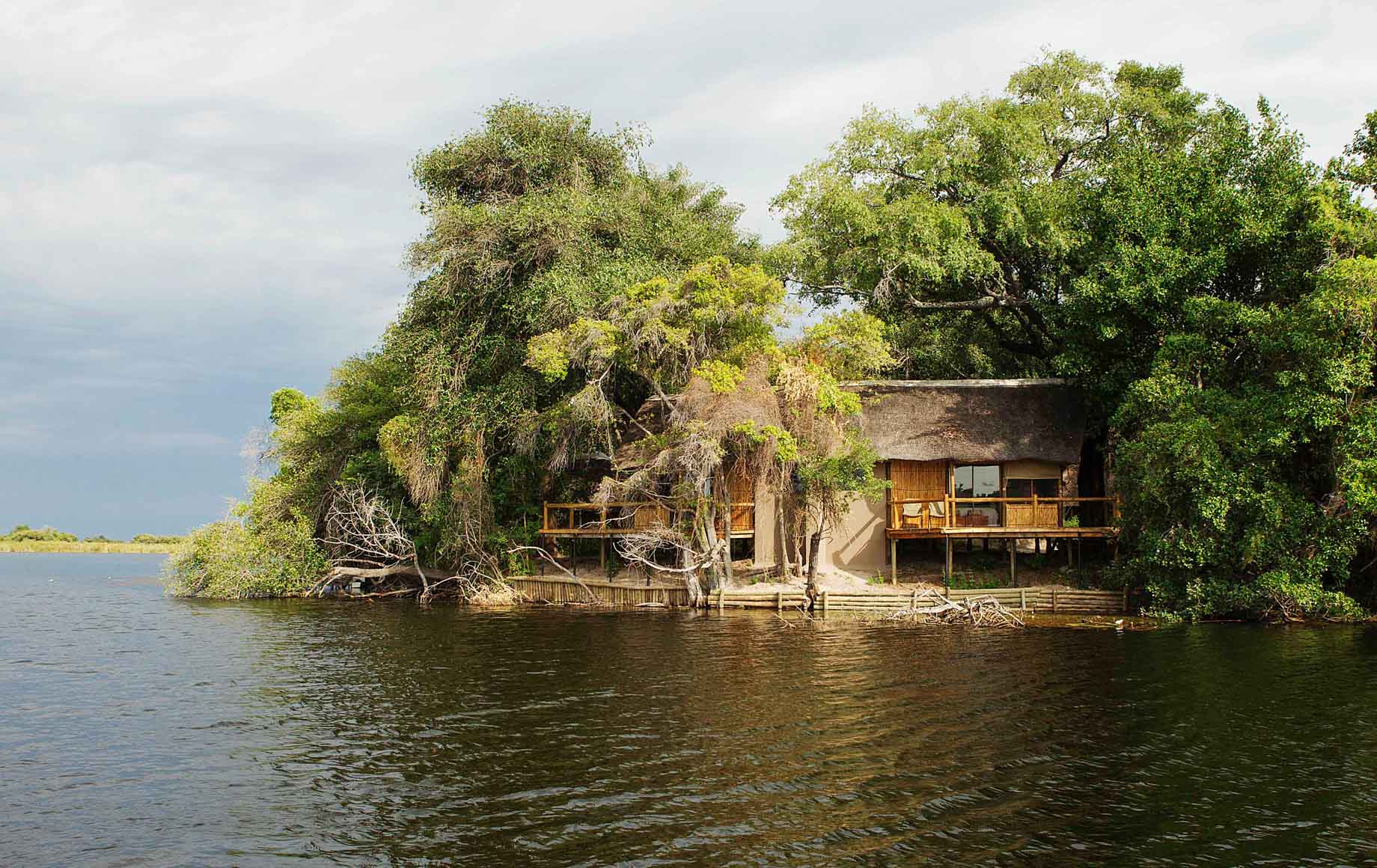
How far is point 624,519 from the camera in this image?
107 ft

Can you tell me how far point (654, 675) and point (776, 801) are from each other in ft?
26.7

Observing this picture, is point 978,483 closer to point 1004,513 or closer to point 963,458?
point 963,458

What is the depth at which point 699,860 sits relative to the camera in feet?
33.3

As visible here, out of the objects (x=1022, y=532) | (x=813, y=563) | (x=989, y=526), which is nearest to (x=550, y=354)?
(x=813, y=563)

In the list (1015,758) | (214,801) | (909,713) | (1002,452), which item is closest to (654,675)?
(909,713)

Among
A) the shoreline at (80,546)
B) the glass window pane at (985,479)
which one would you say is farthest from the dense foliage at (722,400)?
the shoreline at (80,546)

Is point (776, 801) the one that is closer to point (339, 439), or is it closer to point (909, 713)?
point (909, 713)

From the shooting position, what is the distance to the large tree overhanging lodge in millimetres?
31984

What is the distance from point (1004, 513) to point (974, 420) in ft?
11.8

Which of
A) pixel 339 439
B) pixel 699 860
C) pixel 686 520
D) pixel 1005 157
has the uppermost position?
pixel 1005 157

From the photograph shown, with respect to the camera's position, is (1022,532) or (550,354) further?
(1022,532)

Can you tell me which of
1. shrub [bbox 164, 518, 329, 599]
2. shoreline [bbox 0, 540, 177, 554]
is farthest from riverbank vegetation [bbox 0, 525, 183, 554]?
shrub [bbox 164, 518, 329, 599]

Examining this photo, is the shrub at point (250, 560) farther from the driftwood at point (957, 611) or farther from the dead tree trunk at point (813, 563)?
the driftwood at point (957, 611)

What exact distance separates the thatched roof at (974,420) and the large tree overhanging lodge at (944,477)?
0.12ft
